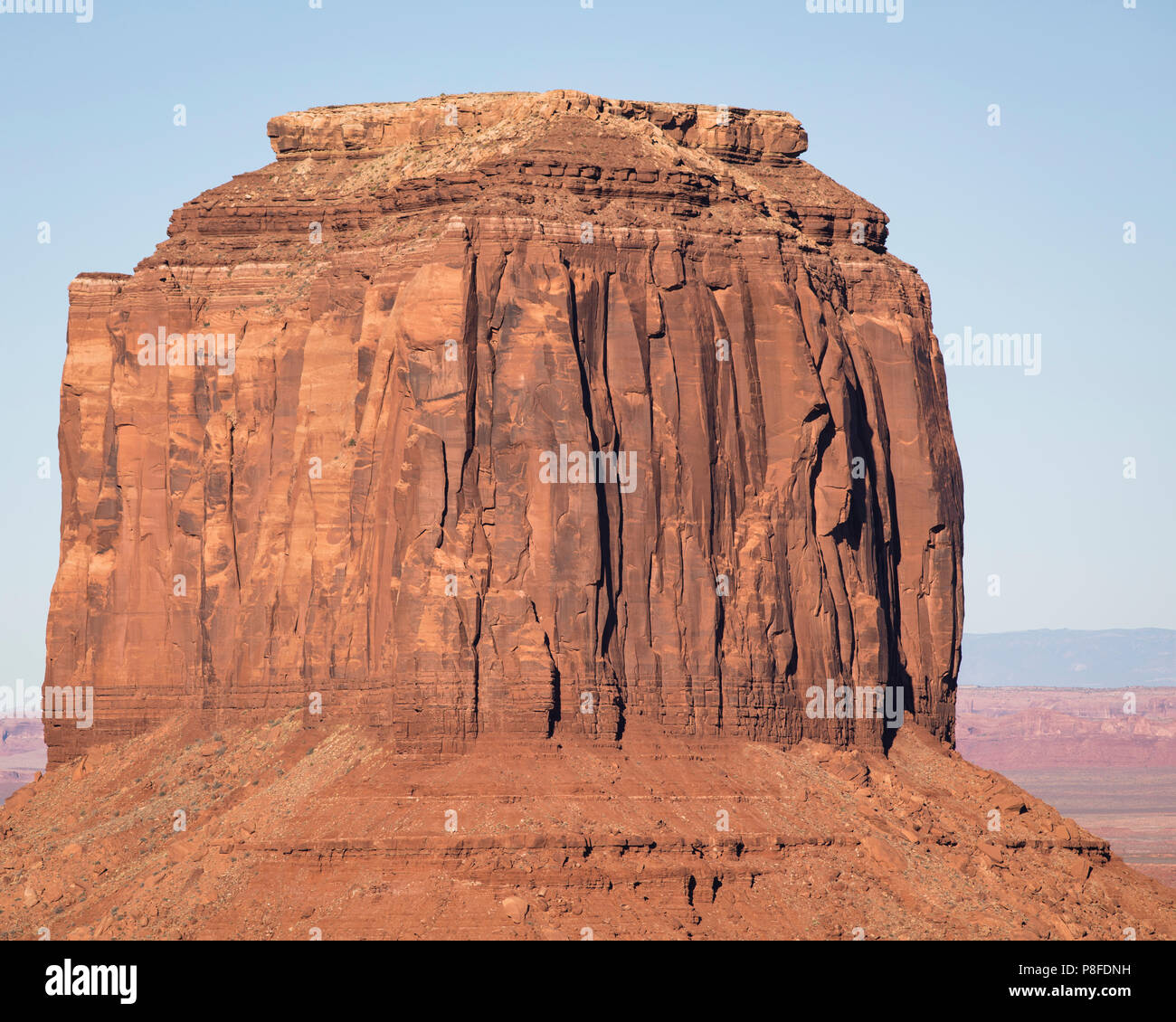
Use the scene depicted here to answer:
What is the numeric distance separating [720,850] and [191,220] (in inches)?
1387

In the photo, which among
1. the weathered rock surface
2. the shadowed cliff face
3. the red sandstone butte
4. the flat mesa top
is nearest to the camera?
the weathered rock surface

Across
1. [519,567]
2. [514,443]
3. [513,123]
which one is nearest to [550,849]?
[519,567]

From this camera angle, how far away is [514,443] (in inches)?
3784

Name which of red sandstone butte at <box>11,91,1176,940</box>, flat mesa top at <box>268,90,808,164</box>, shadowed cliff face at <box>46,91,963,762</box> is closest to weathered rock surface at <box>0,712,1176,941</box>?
red sandstone butte at <box>11,91,1176,940</box>

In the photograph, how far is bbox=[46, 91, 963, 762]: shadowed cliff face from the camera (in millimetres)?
96062

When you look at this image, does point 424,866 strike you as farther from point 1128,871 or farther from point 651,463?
point 1128,871

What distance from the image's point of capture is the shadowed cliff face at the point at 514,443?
9606 centimetres

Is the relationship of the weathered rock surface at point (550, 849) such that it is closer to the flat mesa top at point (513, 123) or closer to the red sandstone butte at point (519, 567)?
the red sandstone butte at point (519, 567)

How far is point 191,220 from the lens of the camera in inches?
4345

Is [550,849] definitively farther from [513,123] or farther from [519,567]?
[513,123]

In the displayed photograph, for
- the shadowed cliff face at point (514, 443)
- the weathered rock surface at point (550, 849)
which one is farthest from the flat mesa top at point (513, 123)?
the weathered rock surface at point (550, 849)

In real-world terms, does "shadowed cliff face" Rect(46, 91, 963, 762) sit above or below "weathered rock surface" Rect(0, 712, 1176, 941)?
above

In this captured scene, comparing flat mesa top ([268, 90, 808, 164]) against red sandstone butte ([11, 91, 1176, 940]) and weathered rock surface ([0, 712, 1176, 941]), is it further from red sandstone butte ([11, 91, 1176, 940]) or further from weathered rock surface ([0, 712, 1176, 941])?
weathered rock surface ([0, 712, 1176, 941])

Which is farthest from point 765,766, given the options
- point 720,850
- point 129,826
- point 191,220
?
point 191,220
